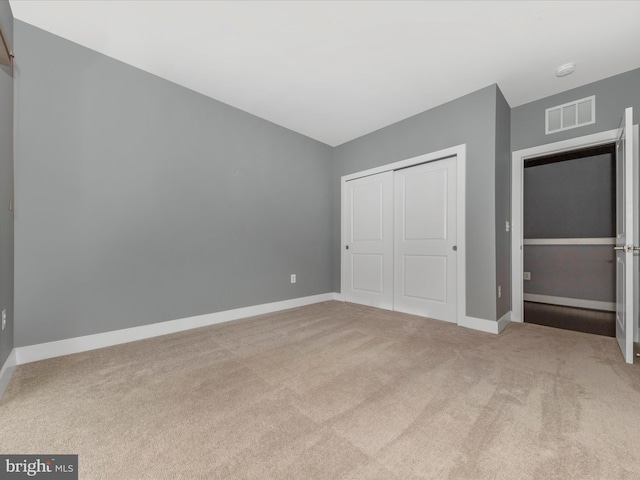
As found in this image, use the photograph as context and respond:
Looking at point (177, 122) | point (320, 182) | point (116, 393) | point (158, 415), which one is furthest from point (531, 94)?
point (116, 393)

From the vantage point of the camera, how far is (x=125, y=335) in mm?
2334

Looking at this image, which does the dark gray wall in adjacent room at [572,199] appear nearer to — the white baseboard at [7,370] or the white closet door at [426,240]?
the white closet door at [426,240]

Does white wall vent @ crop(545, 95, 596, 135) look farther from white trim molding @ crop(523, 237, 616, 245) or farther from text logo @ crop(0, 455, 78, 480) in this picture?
text logo @ crop(0, 455, 78, 480)

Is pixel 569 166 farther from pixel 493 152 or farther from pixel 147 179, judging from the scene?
pixel 147 179

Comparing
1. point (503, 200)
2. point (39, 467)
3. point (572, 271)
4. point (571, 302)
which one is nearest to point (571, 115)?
point (503, 200)

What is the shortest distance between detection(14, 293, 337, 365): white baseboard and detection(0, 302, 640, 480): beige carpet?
0.39ft

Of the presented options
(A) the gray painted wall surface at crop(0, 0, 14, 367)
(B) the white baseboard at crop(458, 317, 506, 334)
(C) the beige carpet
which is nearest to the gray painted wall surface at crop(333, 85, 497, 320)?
(B) the white baseboard at crop(458, 317, 506, 334)

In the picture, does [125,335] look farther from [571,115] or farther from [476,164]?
[571,115]

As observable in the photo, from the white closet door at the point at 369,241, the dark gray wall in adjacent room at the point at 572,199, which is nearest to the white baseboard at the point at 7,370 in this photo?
the white closet door at the point at 369,241

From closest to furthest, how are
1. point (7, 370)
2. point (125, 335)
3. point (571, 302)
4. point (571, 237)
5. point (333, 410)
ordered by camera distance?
point (333, 410)
point (7, 370)
point (125, 335)
point (571, 302)
point (571, 237)

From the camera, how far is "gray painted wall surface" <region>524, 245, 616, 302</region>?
378 cm

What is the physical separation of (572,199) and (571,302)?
5.45 ft

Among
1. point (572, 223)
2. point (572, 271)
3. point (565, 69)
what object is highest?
point (565, 69)

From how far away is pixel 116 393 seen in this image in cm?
153
